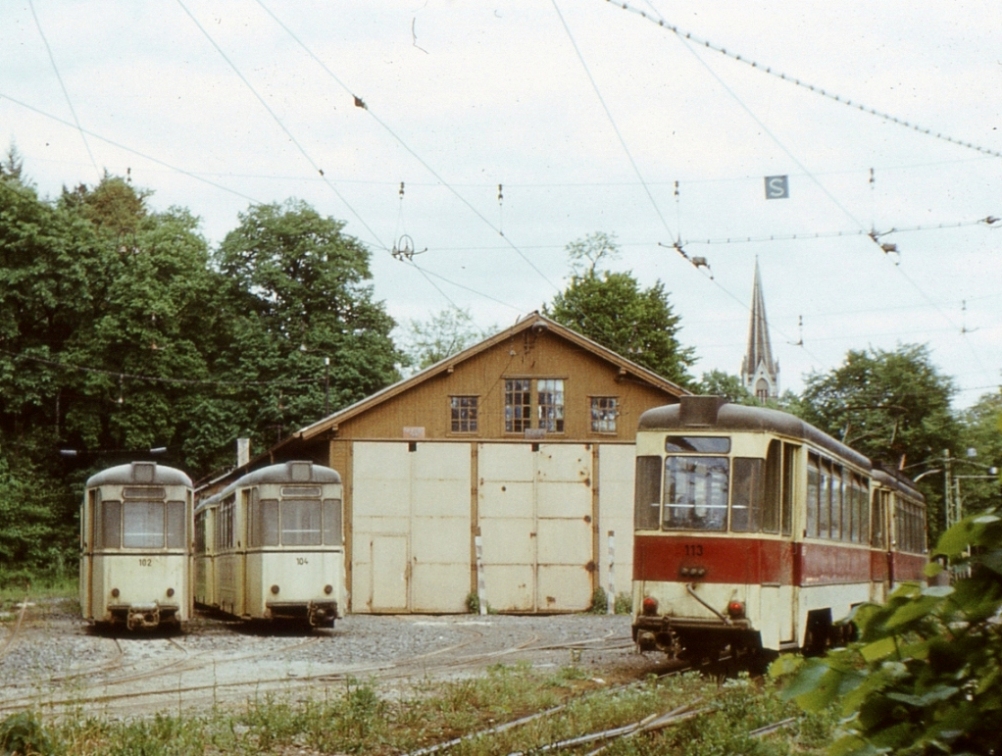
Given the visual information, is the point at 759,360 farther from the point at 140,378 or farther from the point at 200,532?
the point at 200,532

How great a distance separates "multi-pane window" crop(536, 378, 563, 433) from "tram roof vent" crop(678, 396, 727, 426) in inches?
768

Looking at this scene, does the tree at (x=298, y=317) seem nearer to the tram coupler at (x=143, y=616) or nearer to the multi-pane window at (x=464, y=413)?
the multi-pane window at (x=464, y=413)

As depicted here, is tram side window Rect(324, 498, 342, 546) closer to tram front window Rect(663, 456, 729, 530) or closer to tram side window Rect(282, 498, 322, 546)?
tram side window Rect(282, 498, 322, 546)

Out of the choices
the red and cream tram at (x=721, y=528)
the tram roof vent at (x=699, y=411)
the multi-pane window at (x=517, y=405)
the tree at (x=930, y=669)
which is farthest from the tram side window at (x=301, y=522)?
the tree at (x=930, y=669)

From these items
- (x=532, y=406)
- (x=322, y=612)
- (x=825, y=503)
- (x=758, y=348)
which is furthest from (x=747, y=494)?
(x=758, y=348)

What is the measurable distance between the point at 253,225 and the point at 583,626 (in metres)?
30.1

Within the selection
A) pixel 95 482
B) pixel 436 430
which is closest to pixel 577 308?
pixel 436 430

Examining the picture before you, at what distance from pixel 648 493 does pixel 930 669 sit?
13.2 metres

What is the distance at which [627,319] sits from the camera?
5675 cm

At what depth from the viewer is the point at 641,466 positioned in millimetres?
15148

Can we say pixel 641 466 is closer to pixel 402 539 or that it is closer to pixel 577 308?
pixel 402 539

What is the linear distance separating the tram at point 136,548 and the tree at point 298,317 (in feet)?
89.8

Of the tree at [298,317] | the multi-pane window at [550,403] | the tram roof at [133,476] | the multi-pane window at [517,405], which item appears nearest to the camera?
the tram roof at [133,476]

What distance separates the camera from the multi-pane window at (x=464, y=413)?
113ft
